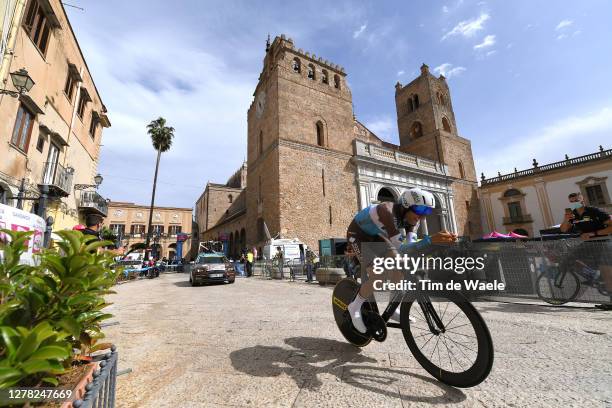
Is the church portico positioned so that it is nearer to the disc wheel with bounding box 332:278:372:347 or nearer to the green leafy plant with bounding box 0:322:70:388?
the disc wheel with bounding box 332:278:372:347

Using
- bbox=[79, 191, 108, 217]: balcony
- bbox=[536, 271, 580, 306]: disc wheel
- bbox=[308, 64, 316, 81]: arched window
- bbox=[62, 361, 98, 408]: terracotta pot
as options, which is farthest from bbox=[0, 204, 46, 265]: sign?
bbox=[308, 64, 316, 81]: arched window

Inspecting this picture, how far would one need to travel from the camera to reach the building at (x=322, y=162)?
21.0m

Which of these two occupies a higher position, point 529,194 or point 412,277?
point 529,194

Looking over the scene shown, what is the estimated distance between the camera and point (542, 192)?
96.5 feet

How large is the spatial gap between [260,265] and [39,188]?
1113 centimetres

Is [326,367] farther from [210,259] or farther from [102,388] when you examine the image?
[210,259]

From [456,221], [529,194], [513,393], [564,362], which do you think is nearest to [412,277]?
[513,393]

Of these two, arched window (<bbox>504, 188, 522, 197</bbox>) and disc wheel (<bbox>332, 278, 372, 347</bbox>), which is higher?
arched window (<bbox>504, 188, 522, 197</bbox>)

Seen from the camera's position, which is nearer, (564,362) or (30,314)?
(30,314)

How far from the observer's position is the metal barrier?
3.45 ft

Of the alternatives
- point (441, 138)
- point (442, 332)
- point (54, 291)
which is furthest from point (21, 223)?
point (441, 138)

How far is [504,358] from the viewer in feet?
8.18

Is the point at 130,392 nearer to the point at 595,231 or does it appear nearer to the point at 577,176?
the point at 595,231

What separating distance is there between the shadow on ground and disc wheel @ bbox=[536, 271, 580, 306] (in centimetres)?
481
